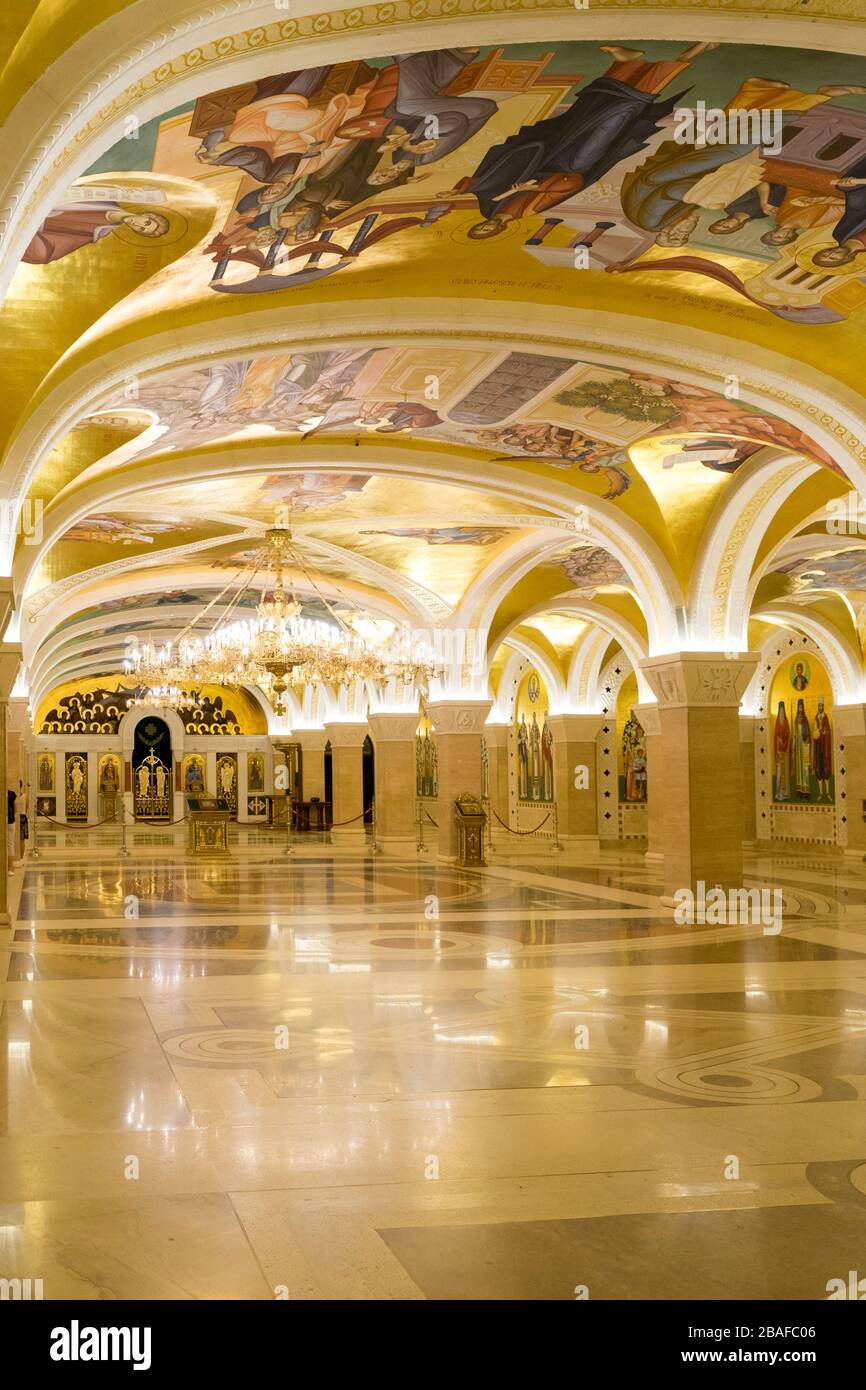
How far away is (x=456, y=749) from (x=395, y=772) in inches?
197

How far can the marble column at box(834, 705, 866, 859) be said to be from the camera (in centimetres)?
2294

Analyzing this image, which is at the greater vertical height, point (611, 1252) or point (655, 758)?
point (655, 758)

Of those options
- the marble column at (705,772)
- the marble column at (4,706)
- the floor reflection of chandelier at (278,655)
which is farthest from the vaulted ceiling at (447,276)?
the floor reflection of chandelier at (278,655)

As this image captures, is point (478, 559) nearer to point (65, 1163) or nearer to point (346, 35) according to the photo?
point (346, 35)

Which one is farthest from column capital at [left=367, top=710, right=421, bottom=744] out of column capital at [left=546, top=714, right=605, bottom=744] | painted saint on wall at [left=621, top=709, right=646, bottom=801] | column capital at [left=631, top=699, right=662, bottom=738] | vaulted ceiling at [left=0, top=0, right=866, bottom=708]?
vaulted ceiling at [left=0, top=0, right=866, bottom=708]

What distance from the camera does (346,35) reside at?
5133 mm

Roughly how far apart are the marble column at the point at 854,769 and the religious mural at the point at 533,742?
6.70 m

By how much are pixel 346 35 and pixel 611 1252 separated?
4.79 metres

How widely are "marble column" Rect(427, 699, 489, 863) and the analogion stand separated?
14.1 ft

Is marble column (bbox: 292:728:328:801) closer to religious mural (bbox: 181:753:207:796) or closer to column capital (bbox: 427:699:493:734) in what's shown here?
religious mural (bbox: 181:753:207:796)

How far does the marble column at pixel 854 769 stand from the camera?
75.3ft

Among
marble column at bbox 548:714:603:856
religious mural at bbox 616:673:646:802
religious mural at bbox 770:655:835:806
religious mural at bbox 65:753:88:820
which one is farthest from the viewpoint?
religious mural at bbox 65:753:88:820

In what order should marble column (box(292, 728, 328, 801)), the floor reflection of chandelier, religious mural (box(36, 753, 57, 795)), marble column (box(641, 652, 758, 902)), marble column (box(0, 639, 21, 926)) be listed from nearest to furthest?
marble column (box(0, 639, 21, 926)) < marble column (box(641, 652, 758, 902)) < the floor reflection of chandelier < marble column (box(292, 728, 328, 801)) < religious mural (box(36, 753, 57, 795))

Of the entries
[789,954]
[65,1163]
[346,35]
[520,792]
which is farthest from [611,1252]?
[520,792]
